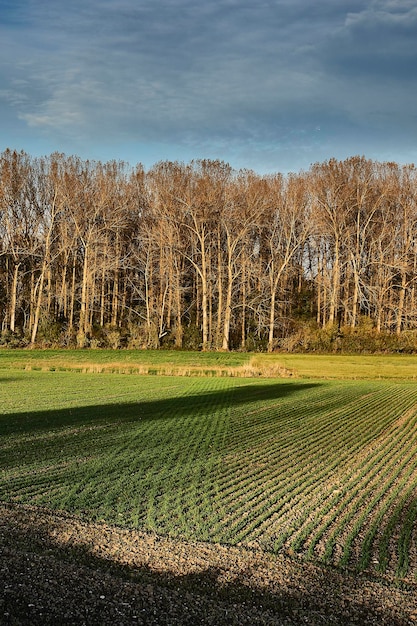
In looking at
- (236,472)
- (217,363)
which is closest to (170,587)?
(236,472)

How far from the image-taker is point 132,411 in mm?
16859

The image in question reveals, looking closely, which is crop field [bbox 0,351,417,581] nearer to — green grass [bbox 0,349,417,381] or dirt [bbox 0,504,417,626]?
dirt [bbox 0,504,417,626]

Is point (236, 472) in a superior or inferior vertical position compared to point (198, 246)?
inferior

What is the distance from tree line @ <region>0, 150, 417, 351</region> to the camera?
4531cm

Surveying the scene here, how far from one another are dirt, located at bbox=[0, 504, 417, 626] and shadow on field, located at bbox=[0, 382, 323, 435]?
7.33 m

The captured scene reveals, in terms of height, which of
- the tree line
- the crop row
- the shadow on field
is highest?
the tree line

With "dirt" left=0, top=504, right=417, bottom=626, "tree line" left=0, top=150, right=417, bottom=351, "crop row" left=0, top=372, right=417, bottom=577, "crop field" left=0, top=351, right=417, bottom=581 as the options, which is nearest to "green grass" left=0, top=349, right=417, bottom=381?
"tree line" left=0, top=150, right=417, bottom=351

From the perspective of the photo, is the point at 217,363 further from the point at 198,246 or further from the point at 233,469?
the point at 233,469

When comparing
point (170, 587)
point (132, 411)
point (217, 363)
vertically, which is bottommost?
point (132, 411)

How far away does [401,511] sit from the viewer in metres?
7.68

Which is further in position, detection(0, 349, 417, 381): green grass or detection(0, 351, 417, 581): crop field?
detection(0, 349, 417, 381): green grass

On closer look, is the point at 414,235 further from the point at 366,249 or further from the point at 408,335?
the point at 408,335

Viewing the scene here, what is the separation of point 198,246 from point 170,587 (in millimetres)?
46780

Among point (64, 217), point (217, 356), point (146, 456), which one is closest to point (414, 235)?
point (217, 356)
